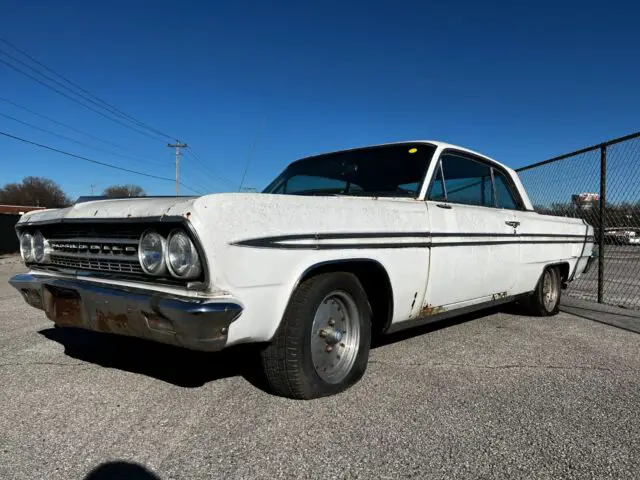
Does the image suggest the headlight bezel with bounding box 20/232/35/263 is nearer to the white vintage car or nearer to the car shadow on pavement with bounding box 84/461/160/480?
the white vintage car

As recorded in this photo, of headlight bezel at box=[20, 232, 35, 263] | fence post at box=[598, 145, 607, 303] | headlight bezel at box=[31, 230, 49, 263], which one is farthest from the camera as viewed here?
fence post at box=[598, 145, 607, 303]

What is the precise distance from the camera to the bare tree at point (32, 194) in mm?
77375

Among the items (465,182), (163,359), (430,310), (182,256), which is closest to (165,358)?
(163,359)

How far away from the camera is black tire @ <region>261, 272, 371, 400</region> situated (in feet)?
8.80

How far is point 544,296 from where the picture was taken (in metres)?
5.59

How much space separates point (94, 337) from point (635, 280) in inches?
362

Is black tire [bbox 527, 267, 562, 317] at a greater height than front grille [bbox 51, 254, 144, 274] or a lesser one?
lesser

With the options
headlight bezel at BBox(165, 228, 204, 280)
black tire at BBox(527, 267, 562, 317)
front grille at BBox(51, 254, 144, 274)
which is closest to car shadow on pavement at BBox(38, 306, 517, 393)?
headlight bezel at BBox(165, 228, 204, 280)

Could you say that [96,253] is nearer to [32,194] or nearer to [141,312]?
[141,312]

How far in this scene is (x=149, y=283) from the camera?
8.45ft

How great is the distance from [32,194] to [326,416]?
291ft

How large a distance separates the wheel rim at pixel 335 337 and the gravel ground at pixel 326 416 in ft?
0.56

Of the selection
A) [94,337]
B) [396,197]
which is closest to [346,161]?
[396,197]

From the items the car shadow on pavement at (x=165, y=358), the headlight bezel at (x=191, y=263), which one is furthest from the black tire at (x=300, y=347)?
the headlight bezel at (x=191, y=263)
